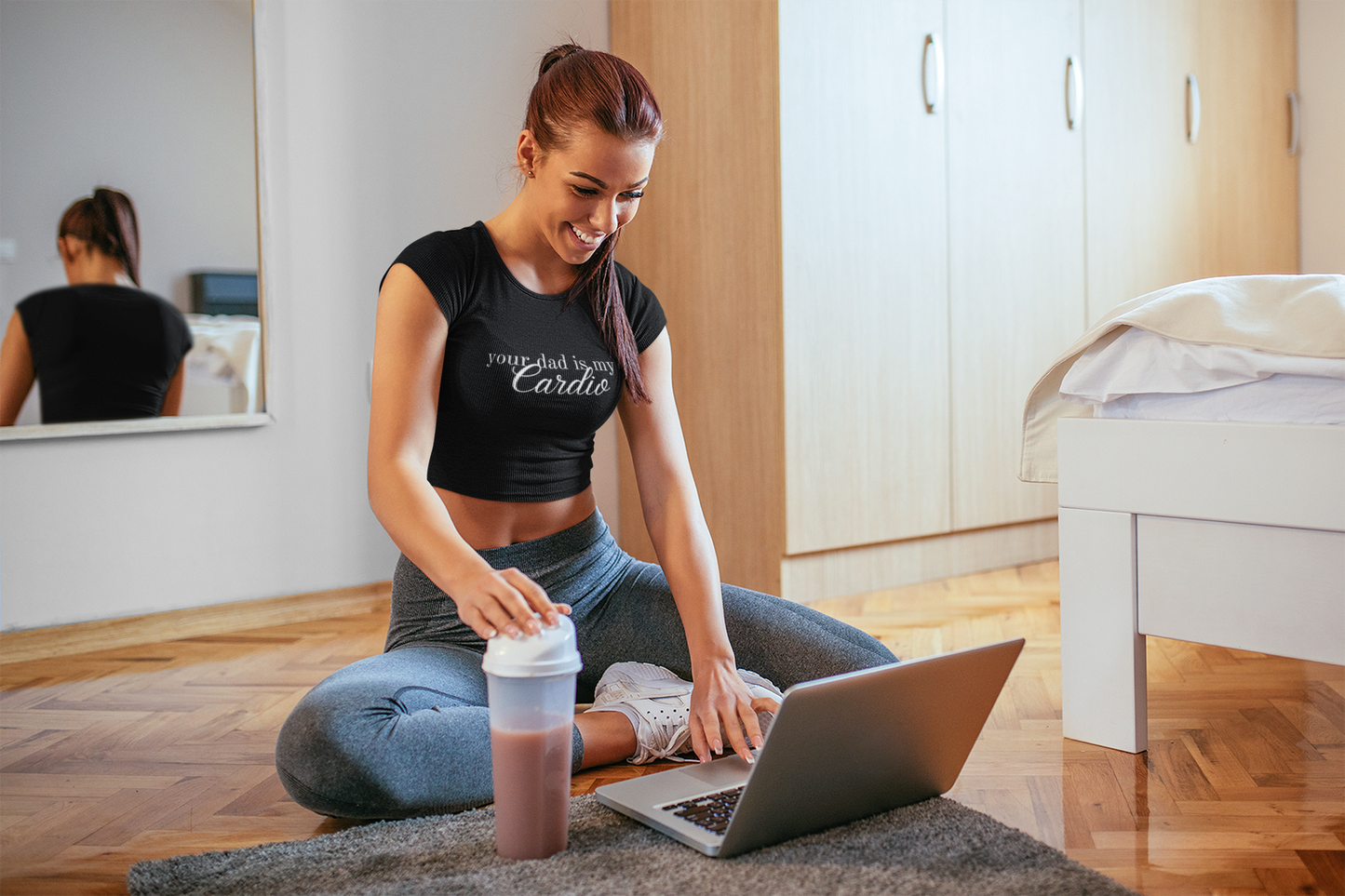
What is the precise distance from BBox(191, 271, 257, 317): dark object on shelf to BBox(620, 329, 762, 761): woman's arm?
1205 mm

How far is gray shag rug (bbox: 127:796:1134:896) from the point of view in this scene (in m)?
0.97

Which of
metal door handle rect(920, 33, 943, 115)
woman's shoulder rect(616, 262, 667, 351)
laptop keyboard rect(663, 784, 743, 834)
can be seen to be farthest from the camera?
metal door handle rect(920, 33, 943, 115)

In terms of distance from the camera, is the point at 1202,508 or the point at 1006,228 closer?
the point at 1202,508

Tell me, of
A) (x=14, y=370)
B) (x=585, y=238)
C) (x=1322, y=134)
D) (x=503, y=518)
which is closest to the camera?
(x=585, y=238)

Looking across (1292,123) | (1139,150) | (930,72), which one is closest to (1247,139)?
(1292,123)

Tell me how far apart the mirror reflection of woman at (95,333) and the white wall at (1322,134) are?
333 centimetres

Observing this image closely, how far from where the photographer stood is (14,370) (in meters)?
2.11

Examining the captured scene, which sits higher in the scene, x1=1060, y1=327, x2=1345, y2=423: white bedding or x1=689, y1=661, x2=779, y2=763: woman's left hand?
x1=1060, y1=327, x2=1345, y2=423: white bedding

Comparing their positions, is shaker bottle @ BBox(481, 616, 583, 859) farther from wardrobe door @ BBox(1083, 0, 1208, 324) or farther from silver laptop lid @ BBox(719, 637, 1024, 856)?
wardrobe door @ BBox(1083, 0, 1208, 324)

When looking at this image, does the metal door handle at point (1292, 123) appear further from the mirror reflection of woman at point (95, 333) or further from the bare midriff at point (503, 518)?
the mirror reflection of woman at point (95, 333)

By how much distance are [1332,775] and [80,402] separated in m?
2.14

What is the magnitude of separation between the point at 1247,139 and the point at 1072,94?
0.91m

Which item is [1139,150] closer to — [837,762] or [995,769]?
[995,769]

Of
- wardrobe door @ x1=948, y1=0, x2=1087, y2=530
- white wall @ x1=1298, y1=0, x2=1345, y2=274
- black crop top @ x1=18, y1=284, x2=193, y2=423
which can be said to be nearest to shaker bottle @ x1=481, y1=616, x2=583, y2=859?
black crop top @ x1=18, y1=284, x2=193, y2=423
